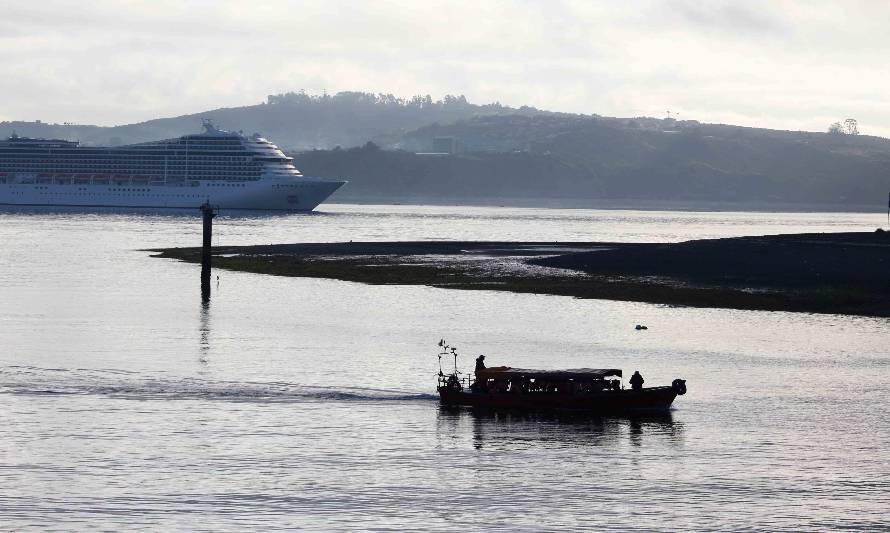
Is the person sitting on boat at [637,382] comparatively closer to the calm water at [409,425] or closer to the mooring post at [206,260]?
the calm water at [409,425]

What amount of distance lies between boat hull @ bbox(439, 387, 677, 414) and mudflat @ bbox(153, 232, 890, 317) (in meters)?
33.3

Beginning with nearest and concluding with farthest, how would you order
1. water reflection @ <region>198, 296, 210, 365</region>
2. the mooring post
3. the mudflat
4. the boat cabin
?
1. the boat cabin
2. water reflection @ <region>198, 296, 210, 365</region>
3. the mudflat
4. the mooring post

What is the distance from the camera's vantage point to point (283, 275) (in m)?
103

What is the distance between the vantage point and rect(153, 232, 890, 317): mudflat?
84.5m

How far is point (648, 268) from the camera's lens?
10188 centimetres

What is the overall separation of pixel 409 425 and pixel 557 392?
651cm

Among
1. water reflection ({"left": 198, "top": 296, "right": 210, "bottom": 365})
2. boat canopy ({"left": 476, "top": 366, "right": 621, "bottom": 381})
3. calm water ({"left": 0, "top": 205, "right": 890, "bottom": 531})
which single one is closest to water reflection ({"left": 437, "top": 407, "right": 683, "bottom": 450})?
calm water ({"left": 0, "top": 205, "right": 890, "bottom": 531})

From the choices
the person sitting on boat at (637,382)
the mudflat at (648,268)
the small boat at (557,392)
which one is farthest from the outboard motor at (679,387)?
the mudflat at (648,268)

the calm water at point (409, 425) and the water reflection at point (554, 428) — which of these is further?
the water reflection at point (554, 428)

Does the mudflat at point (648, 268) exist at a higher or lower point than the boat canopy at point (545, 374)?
higher

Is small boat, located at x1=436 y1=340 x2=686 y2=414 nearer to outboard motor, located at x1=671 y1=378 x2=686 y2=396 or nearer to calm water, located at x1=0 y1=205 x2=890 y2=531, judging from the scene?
outboard motor, located at x1=671 y1=378 x2=686 y2=396

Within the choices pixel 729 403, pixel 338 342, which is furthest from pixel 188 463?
pixel 338 342

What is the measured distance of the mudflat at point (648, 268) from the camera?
8450cm

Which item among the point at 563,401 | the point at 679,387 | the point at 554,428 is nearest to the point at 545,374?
the point at 563,401
